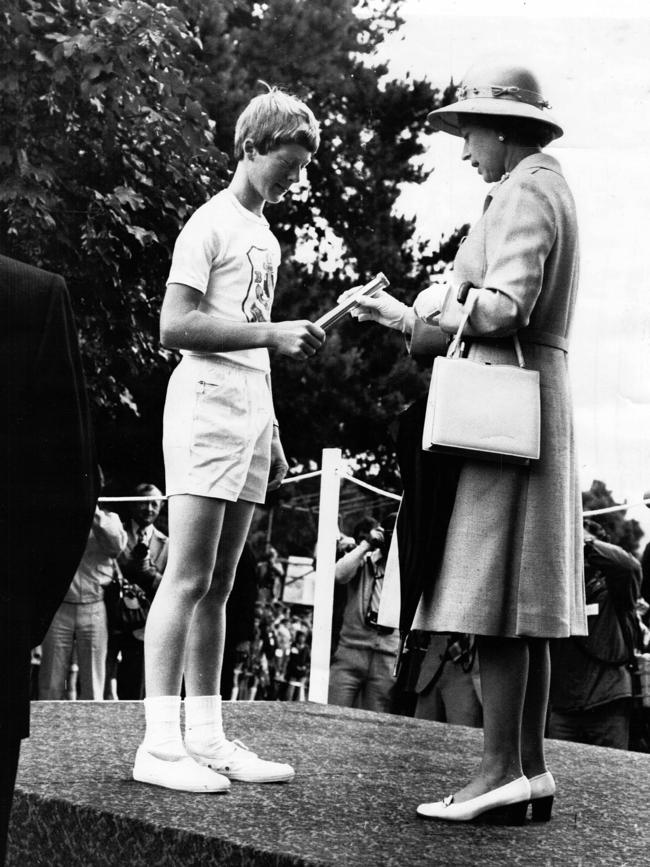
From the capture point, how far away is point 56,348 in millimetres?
1452

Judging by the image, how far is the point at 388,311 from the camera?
2.89 metres

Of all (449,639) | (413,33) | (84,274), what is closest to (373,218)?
(413,33)

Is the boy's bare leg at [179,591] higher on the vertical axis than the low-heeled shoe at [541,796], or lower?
higher

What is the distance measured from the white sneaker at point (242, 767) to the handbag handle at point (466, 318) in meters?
1.11

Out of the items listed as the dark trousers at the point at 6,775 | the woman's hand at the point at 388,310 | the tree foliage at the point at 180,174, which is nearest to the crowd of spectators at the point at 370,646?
the woman's hand at the point at 388,310

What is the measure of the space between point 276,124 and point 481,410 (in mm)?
946

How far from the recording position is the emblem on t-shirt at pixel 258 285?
2.99 metres

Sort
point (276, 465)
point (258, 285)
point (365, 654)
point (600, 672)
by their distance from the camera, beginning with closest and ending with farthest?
point (258, 285) < point (276, 465) < point (600, 672) < point (365, 654)

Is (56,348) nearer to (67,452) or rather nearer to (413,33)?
(67,452)

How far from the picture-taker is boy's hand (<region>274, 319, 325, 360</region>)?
2.74 meters

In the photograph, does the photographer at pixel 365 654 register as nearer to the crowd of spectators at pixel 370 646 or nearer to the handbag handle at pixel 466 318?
the crowd of spectators at pixel 370 646

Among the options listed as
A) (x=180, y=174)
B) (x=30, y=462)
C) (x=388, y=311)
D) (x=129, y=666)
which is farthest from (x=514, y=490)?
(x=180, y=174)

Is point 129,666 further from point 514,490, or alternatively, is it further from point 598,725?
point 514,490

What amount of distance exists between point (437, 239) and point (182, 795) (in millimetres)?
15328
